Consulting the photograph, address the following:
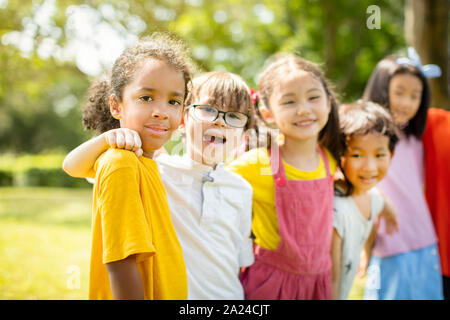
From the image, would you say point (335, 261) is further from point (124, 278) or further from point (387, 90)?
point (124, 278)

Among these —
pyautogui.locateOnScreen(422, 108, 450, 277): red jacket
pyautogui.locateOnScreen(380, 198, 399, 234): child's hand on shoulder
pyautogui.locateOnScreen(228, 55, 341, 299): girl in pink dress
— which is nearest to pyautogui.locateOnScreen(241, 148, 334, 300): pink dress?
pyautogui.locateOnScreen(228, 55, 341, 299): girl in pink dress

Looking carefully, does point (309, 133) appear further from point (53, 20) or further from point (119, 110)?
point (53, 20)

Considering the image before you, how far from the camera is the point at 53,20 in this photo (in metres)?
11.2

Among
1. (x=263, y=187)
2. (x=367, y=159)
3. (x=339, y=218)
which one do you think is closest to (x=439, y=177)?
(x=367, y=159)

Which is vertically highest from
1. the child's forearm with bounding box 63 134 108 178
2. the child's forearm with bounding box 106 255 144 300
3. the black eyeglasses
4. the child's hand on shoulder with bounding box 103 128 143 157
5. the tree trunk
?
the tree trunk

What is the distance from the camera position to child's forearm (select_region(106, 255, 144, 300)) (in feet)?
4.17

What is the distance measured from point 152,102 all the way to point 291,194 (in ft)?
3.64

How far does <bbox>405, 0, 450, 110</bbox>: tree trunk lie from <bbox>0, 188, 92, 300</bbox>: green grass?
181 inches

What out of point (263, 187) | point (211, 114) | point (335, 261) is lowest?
point (335, 261)

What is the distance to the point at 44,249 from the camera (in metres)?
5.81

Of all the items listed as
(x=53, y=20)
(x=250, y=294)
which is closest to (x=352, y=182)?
(x=250, y=294)

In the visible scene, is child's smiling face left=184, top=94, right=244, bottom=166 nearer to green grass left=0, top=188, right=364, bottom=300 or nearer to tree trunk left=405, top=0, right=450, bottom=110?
green grass left=0, top=188, right=364, bottom=300

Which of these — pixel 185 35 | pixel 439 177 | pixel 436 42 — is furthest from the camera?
pixel 185 35

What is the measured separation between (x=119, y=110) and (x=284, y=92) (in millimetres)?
1073
